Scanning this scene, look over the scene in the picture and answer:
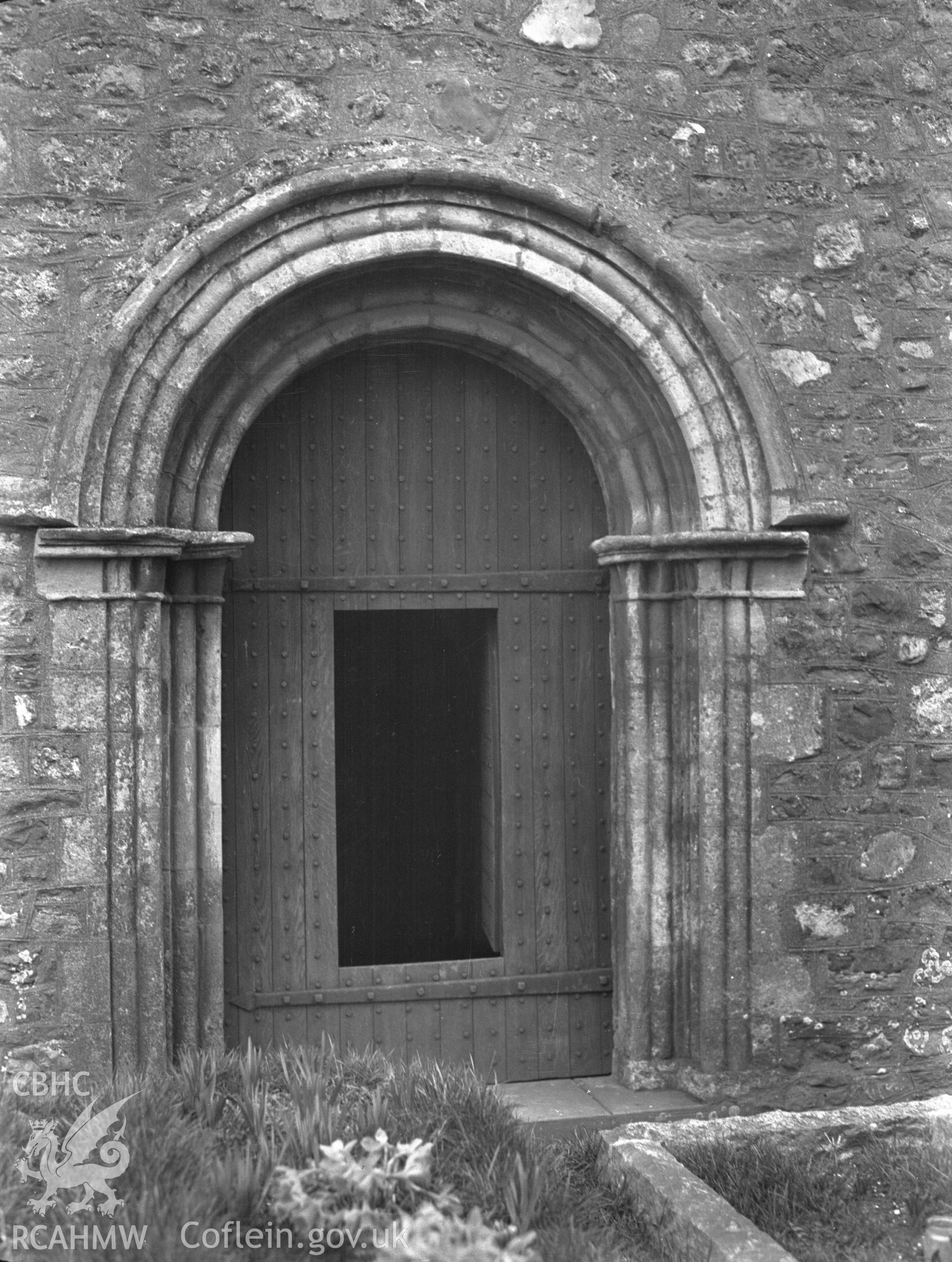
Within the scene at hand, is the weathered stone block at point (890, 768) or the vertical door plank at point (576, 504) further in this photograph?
the vertical door plank at point (576, 504)

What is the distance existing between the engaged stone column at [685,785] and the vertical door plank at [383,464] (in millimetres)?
770

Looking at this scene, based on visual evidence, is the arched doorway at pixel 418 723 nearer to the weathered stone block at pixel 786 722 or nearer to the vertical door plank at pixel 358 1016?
the vertical door plank at pixel 358 1016

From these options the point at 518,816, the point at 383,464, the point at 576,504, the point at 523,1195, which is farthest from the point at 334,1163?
the point at 576,504

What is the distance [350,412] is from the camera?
4.73m

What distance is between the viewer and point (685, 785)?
4578 mm

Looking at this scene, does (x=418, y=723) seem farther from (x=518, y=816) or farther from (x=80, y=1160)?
(x=80, y=1160)

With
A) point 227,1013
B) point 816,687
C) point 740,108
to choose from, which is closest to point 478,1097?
point 227,1013

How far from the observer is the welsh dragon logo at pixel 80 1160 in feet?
9.25

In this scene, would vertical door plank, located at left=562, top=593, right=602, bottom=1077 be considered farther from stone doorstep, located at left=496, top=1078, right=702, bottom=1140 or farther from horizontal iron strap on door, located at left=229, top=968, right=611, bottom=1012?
stone doorstep, located at left=496, top=1078, right=702, bottom=1140

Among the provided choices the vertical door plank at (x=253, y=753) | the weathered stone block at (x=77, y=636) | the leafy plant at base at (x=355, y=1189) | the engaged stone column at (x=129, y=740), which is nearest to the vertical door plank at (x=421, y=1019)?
the vertical door plank at (x=253, y=753)

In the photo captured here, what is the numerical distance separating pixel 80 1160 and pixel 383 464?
8.61ft

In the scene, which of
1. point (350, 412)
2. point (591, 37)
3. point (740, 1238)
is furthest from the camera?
point (350, 412)

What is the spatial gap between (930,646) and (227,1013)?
2.84 metres

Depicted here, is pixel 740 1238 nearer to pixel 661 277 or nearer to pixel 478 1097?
pixel 478 1097
